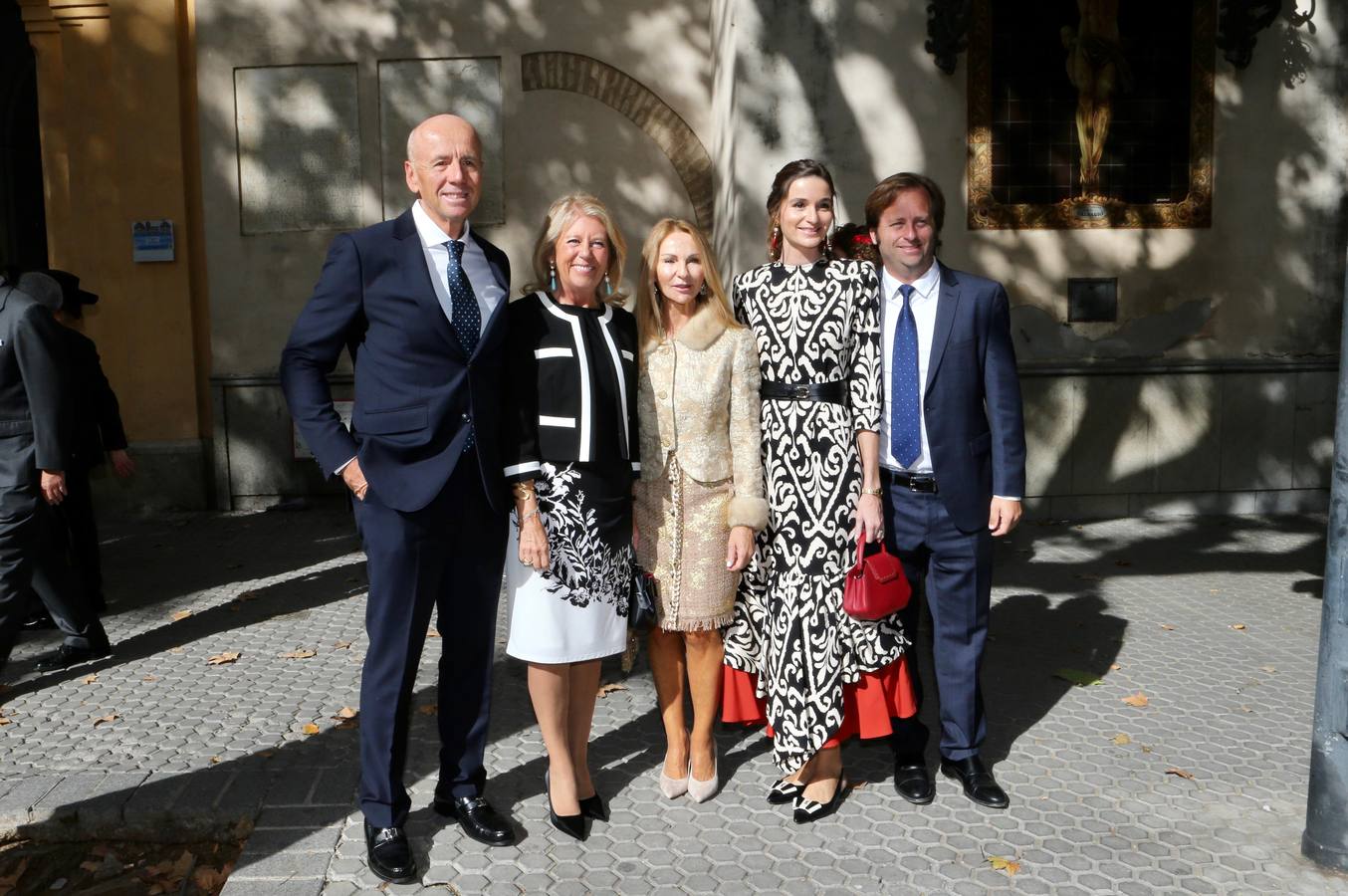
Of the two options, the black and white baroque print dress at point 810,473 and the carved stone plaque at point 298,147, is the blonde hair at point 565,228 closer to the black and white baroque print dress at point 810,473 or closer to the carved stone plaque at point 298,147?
the black and white baroque print dress at point 810,473

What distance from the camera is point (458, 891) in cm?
337

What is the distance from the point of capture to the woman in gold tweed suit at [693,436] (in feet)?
12.0

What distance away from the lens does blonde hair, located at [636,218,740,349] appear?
3.69 meters

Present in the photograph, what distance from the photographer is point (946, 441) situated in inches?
154

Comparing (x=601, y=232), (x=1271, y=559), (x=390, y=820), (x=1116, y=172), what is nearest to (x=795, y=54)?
(x=1116, y=172)

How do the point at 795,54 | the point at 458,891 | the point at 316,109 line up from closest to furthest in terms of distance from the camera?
the point at 458,891 < the point at 795,54 < the point at 316,109

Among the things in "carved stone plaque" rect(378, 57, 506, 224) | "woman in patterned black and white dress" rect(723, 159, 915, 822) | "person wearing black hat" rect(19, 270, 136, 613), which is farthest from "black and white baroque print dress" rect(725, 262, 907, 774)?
"carved stone plaque" rect(378, 57, 506, 224)

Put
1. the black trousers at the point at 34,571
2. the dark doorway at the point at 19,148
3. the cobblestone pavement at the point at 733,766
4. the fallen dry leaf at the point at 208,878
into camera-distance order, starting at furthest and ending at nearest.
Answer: the dark doorway at the point at 19,148 → the black trousers at the point at 34,571 → the fallen dry leaf at the point at 208,878 → the cobblestone pavement at the point at 733,766

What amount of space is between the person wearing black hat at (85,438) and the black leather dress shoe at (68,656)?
0.57 metres

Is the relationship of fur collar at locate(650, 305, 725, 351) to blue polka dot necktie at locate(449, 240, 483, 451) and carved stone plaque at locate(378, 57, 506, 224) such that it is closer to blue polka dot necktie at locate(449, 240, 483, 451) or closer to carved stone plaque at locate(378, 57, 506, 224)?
blue polka dot necktie at locate(449, 240, 483, 451)

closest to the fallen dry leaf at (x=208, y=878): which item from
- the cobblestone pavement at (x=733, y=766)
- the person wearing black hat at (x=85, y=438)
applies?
the cobblestone pavement at (x=733, y=766)

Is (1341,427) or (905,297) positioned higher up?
(905,297)

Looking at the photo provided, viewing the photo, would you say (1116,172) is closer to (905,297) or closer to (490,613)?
(905,297)

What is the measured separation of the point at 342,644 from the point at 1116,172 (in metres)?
6.83
